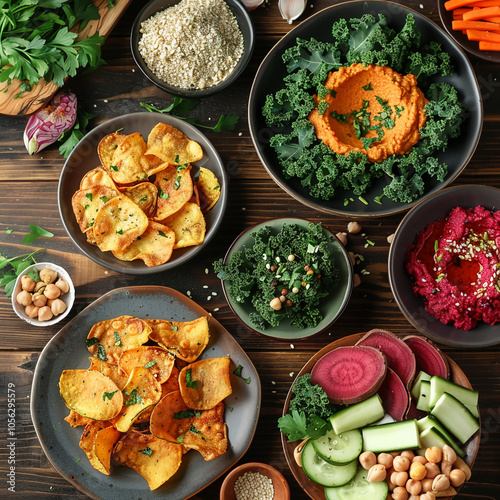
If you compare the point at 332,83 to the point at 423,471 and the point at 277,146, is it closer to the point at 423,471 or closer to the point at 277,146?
the point at 277,146

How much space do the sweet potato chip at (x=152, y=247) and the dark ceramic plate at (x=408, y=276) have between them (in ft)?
3.37

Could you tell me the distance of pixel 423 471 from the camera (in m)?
2.01

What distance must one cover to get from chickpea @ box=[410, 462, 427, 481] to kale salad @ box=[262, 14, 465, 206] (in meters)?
1.14

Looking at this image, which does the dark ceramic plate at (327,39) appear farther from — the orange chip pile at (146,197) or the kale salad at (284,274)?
the orange chip pile at (146,197)

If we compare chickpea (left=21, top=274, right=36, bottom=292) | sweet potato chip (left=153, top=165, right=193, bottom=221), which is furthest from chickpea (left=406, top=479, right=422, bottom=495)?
chickpea (left=21, top=274, right=36, bottom=292)

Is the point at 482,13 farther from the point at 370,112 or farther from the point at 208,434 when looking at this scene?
the point at 208,434

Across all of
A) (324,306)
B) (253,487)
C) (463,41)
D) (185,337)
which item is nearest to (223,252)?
(185,337)

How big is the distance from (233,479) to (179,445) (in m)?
0.29

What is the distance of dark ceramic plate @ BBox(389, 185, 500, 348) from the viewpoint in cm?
224

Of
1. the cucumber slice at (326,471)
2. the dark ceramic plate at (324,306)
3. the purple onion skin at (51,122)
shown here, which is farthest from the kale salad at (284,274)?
the purple onion skin at (51,122)

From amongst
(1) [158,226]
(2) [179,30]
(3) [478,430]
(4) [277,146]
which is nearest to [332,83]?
(4) [277,146]

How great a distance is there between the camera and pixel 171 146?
2.40 m

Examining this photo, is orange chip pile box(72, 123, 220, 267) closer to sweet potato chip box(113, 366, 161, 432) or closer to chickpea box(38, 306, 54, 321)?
chickpea box(38, 306, 54, 321)

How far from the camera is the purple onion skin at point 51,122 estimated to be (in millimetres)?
2486
